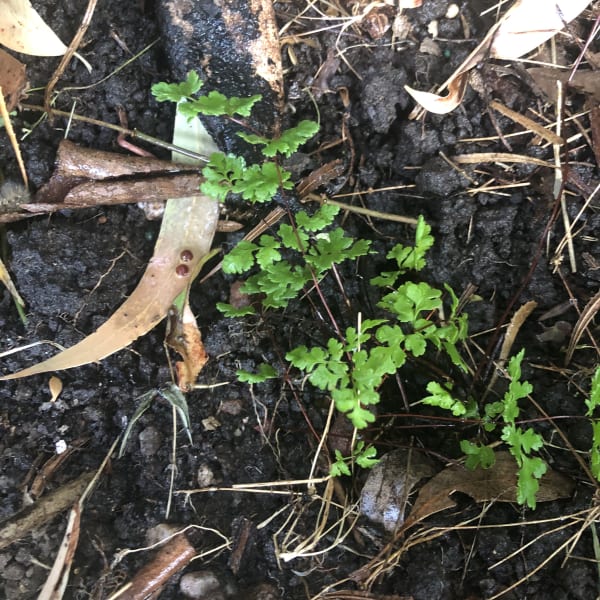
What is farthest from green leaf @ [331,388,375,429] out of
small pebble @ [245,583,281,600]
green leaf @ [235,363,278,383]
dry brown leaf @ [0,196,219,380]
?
dry brown leaf @ [0,196,219,380]

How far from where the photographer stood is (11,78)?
226 cm

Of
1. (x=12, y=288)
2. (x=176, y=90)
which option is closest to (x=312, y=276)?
(x=176, y=90)

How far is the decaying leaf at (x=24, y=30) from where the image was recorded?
88.1 inches

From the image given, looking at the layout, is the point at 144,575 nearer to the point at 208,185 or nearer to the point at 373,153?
the point at 208,185

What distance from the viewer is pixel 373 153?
2.45 metres

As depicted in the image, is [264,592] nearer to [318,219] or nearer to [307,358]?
[307,358]

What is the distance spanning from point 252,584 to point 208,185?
4.63 ft

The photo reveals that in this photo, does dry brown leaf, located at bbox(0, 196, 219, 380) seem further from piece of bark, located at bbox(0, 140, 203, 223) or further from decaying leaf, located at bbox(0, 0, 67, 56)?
decaying leaf, located at bbox(0, 0, 67, 56)

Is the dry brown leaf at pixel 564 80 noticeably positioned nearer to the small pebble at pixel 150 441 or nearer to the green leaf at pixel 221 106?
the green leaf at pixel 221 106

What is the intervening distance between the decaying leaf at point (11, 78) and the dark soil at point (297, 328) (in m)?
0.08

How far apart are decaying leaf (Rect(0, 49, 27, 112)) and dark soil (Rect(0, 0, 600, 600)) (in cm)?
8

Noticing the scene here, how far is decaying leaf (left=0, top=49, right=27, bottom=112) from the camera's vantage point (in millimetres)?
2250

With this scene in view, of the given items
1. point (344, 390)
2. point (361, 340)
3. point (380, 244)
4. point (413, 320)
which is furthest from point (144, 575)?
point (380, 244)

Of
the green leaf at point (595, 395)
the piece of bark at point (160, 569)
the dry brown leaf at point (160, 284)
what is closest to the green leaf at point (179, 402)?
the dry brown leaf at point (160, 284)
